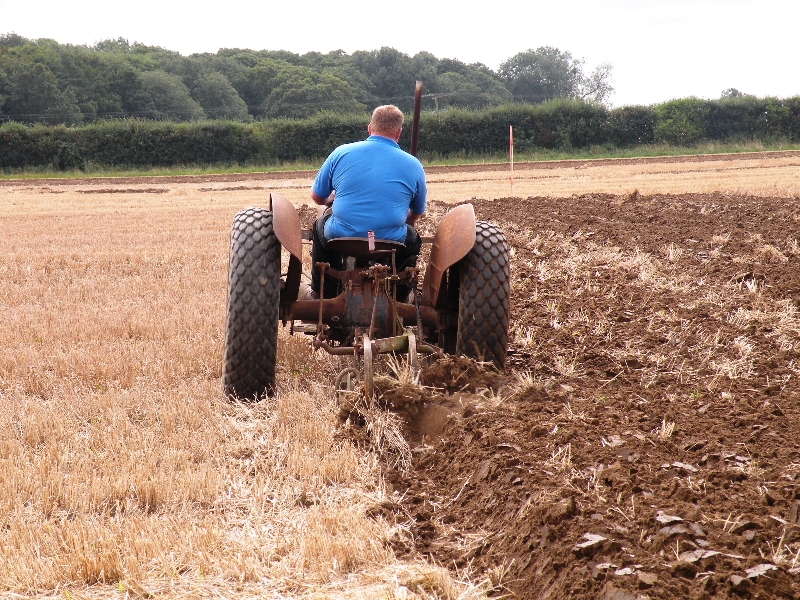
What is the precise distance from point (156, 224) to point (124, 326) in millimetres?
8515

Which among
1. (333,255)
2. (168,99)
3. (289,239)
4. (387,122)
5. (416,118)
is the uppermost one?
(168,99)

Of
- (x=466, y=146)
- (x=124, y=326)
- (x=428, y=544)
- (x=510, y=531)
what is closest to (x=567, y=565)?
(x=510, y=531)

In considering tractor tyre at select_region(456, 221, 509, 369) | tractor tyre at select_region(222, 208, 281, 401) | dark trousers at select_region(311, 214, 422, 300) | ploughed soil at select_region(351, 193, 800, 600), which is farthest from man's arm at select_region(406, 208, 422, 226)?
→ ploughed soil at select_region(351, 193, 800, 600)

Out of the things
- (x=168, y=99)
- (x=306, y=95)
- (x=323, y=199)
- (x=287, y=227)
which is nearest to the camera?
(x=287, y=227)

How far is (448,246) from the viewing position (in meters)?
4.76

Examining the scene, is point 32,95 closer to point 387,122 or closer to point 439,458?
point 387,122

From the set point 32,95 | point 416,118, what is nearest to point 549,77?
point 32,95

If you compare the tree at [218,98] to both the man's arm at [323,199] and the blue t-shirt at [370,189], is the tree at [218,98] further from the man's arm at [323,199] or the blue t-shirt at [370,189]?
the blue t-shirt at [370,189]

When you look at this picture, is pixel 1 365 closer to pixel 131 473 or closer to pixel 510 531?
pixel 131 473

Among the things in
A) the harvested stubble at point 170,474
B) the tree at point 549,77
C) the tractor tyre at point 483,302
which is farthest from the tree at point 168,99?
the tractor tyre at point 483,302

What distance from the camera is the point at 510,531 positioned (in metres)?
2.97

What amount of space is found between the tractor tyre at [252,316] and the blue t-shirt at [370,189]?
44 cm

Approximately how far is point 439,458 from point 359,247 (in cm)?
145

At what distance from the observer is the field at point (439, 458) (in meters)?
2.77
